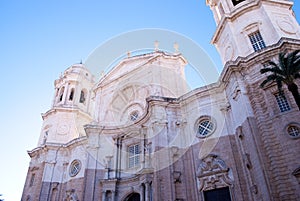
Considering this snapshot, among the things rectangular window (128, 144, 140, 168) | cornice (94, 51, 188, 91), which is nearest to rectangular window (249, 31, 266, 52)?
cornice (94, 51, 188, 91)

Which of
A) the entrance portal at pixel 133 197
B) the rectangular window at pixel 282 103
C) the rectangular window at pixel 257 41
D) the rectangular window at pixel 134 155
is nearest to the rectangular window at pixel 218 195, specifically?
the rectangular window at pixel 282 103

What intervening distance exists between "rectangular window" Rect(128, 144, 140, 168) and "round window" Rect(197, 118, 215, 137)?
6.44 metres

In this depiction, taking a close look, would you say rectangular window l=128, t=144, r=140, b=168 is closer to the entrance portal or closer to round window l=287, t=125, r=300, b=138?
the entrance portal

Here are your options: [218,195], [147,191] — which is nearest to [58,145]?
[147,191]

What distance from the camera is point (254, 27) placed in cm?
1986

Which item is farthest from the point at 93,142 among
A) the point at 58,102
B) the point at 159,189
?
the point at 58,102

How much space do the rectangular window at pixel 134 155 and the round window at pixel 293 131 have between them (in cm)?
1306

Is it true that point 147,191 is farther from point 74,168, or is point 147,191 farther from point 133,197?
point 74,168

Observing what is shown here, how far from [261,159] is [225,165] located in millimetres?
3933

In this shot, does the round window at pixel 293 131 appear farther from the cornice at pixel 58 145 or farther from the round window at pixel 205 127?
the cornice at pixel 58 145

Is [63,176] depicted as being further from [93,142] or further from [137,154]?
[137,154]

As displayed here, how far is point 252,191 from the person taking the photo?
14211mm

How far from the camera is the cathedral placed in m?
14.5

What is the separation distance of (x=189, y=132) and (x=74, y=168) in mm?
13677
